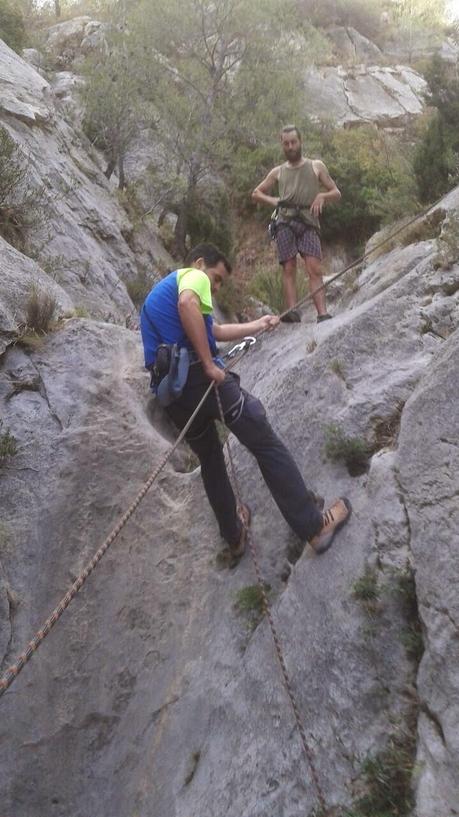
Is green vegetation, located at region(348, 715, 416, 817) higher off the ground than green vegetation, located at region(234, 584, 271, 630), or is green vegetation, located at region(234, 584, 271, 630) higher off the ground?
green vegetation, located at region(348, 715, 416, 817)

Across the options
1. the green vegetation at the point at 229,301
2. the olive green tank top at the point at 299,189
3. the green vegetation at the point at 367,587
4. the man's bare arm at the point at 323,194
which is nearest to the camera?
the green vegetation at the point at 367,587

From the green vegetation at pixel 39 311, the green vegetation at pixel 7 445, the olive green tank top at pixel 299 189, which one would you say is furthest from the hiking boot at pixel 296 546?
the olive green tank top at pixel 299 189

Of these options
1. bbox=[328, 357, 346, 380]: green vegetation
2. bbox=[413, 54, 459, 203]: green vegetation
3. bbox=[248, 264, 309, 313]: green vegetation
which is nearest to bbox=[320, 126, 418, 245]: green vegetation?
bbox=[413, 54, 459, 203]: green vegetation

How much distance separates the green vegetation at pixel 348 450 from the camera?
468 centimetres

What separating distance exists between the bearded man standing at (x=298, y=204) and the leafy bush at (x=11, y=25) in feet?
39.2

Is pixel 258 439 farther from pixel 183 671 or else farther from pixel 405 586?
pixel 183 671

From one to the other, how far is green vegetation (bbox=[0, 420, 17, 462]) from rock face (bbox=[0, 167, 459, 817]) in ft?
0.40

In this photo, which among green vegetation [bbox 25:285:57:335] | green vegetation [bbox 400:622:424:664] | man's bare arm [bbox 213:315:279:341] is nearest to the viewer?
green vegetation [bbox 400:622:424:664]

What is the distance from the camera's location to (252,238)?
16031mm

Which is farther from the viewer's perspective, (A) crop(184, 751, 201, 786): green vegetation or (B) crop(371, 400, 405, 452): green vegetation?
(B) crop(371, 400, 405, 452): green vegetation

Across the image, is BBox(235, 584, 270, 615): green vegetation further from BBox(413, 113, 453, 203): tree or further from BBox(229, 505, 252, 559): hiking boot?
BBox(413, 113, 453, 203): tree

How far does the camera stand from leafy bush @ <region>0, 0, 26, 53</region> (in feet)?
52.2

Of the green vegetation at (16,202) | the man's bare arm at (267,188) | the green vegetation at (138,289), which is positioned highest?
the green vegetation at (16,202)

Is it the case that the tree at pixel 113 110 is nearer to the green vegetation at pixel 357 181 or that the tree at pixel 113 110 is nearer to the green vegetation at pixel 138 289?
the green vegetation at pixel 357 181
